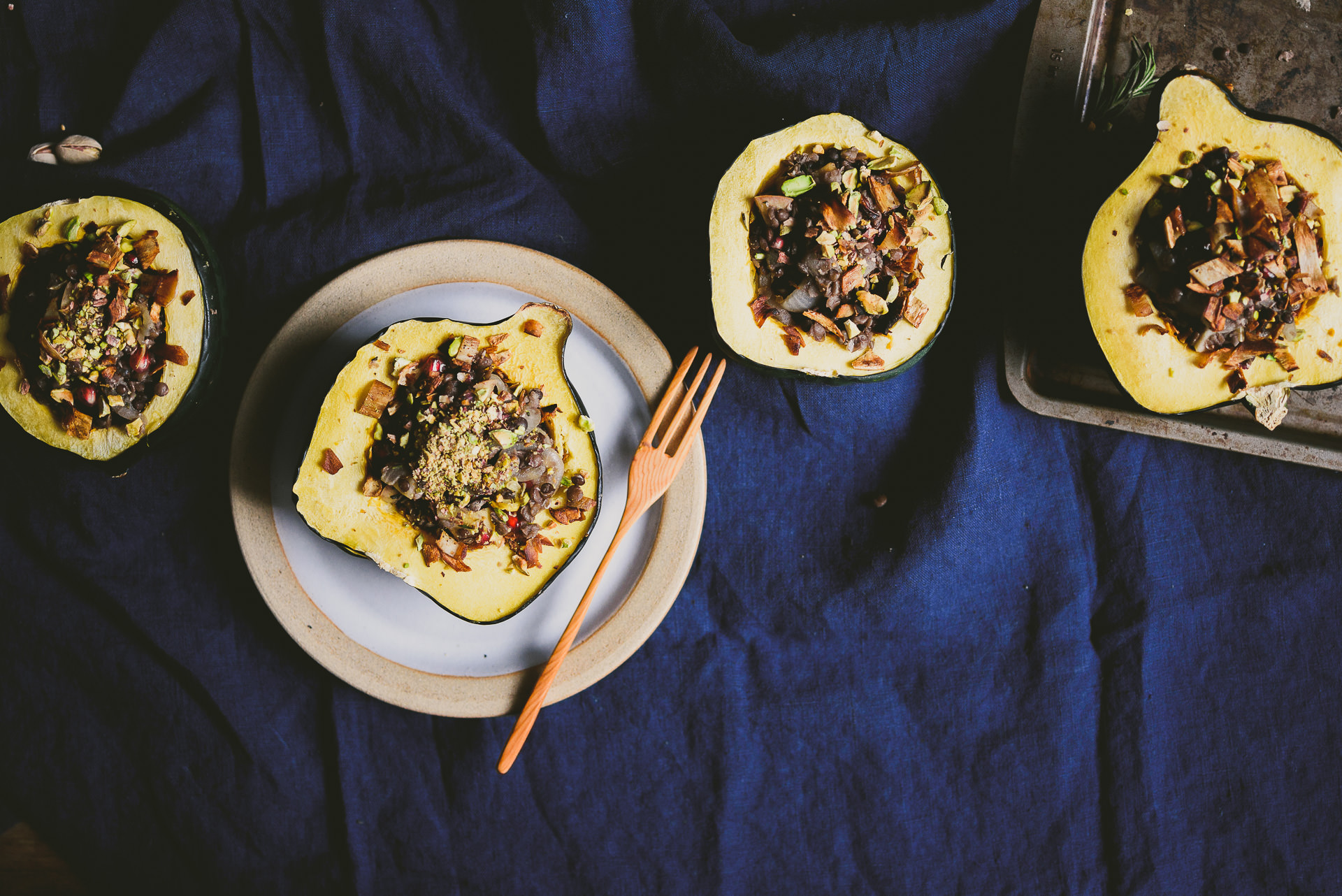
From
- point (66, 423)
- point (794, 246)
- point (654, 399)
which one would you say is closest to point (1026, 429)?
point (794, 246)

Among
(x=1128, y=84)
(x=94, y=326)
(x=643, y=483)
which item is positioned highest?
(x=1128, y=84)

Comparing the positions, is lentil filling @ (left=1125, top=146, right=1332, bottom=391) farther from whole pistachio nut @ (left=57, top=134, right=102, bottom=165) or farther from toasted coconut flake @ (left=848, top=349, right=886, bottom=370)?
whole pistachio nut @ (left=57, top=134, right=102, bottom=165)

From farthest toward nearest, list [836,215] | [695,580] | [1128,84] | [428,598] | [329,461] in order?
[695,580], [1128,84], [428,598], [836,215], [329,461]

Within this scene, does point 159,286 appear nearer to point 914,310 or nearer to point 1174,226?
point 914,310

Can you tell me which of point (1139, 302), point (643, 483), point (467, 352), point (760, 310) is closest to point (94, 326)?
point (467, 352)

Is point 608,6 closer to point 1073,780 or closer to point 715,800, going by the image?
point 715,800

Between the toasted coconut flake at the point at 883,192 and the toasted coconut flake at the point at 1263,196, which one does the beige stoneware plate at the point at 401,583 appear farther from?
the toasted coconut flake at the point at 1263,196

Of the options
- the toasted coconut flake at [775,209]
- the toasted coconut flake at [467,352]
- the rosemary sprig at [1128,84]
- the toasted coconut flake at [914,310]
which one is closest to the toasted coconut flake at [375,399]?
the toasted coconut flake at [467,352]

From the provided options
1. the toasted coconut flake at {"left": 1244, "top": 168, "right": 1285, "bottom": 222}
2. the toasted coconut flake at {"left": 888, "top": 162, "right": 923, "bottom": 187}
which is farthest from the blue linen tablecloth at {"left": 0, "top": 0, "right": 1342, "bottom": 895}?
the toasted coconut flake at {"left": 1244, "top": 168, "right": 1285, "bottom": 222}
